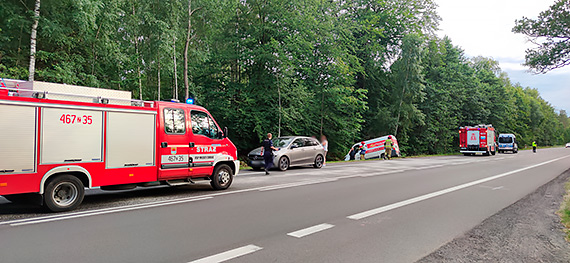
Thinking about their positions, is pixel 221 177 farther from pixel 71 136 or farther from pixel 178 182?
pixel 71 136

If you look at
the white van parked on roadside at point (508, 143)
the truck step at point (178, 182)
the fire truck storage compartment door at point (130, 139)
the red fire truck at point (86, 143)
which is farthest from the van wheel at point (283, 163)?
the white van parked on roadside at point (508, 143)

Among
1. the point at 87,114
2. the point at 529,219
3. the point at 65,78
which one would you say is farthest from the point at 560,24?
the point at 65,78

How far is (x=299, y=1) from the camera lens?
78.9 ft

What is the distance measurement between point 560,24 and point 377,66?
63.8 feet

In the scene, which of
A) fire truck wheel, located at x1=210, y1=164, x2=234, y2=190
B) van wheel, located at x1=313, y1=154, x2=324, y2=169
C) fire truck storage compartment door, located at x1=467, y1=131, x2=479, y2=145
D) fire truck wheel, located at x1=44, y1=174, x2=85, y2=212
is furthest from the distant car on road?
fire truck storage compartment door, located at x1=467, y1=131, x2=479, y2=145

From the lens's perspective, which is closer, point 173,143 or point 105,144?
point 105,144

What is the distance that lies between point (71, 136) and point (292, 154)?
435 inches

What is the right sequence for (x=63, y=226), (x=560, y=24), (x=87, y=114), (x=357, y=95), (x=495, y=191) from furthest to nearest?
(x=357, y=95) < (x=560, y=24) < (x=495, y=191) < (x=87, y=114) < (x=63, y=226)

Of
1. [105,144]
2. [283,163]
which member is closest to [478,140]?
[283,163]

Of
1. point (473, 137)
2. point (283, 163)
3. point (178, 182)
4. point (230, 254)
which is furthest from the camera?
point (473, 137)

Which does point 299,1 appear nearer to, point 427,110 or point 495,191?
point 495,191

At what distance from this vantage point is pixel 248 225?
5805mm

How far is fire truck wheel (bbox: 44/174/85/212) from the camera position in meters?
6.57

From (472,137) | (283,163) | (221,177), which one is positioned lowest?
(283,163)
